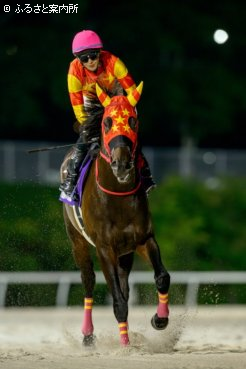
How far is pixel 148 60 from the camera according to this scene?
90.7ft

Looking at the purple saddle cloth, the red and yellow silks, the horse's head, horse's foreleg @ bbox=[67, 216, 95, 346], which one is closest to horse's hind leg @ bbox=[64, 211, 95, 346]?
horse's foreleg @ bbox=[67, 216, 95, 346]

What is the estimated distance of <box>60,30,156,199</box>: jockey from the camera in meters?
10.9

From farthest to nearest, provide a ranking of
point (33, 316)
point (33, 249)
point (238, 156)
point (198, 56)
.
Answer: point (198, 56) → point (238, 156) → point (33, 316) → point (33, 249)

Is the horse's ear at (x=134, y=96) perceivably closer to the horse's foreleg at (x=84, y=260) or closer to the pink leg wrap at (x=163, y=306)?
the pink leg wrap at (x=163, y=306)

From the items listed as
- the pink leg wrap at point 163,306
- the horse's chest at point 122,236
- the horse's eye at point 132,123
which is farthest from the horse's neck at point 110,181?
the pink leg wrap at point 163,306

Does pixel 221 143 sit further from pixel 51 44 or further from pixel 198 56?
pixel 51 44

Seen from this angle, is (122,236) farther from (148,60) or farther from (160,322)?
(148,60)

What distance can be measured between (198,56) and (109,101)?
18.4 metres

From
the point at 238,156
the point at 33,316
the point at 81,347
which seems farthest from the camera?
the point at 238,156

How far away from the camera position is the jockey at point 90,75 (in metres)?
10.9

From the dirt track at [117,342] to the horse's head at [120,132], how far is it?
131cm

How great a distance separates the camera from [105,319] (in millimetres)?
15922

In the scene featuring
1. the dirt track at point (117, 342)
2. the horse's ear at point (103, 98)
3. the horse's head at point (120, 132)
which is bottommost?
the dirt track at point (117, 342)

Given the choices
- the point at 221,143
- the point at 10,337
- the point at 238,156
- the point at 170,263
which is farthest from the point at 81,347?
the point at 221,143
